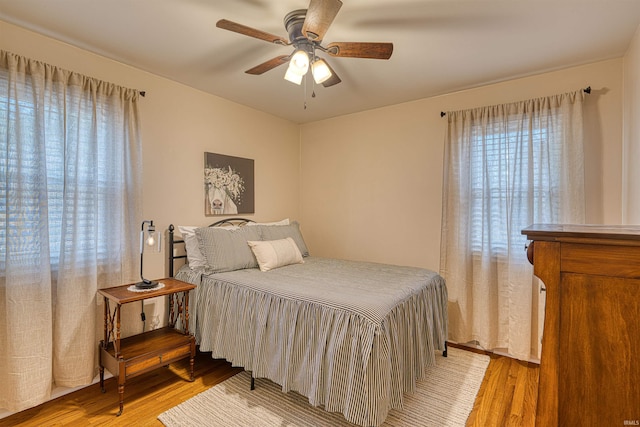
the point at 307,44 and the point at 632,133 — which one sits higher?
the point at 307,44

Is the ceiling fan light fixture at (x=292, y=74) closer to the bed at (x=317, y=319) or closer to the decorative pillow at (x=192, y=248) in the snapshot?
the bed at (x=317, y=319)

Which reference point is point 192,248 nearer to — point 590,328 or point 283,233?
point 283,233

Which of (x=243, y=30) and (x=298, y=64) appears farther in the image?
(x=298, y=64)

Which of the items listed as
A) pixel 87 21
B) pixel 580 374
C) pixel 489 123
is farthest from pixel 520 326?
pixel 87 21

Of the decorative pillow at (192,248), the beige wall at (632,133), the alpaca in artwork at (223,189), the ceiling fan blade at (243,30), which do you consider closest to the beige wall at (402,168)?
the beige wall at (632,133)

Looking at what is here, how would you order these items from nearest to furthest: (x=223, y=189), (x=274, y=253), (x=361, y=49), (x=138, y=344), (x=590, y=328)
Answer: (x=590, y=328)
(x=361, y=49)
(x=138, y=344)
(x=274, y=253)
(x=223, y=189)

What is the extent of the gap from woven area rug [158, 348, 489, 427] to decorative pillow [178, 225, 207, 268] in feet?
3.30

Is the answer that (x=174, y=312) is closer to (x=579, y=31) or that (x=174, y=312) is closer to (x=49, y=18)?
(x=49, y=18)

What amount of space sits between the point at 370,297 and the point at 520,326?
168 cm

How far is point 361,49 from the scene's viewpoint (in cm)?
185

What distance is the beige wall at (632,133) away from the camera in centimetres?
204

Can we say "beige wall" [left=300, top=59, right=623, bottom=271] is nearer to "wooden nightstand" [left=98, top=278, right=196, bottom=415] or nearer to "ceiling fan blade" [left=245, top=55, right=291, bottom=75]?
"ceiling fan blade" [left=245, top=55, right=291, bottom=75]

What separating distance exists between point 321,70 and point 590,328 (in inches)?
Result: 72.3

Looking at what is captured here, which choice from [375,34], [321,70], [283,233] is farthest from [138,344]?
[375,34]
